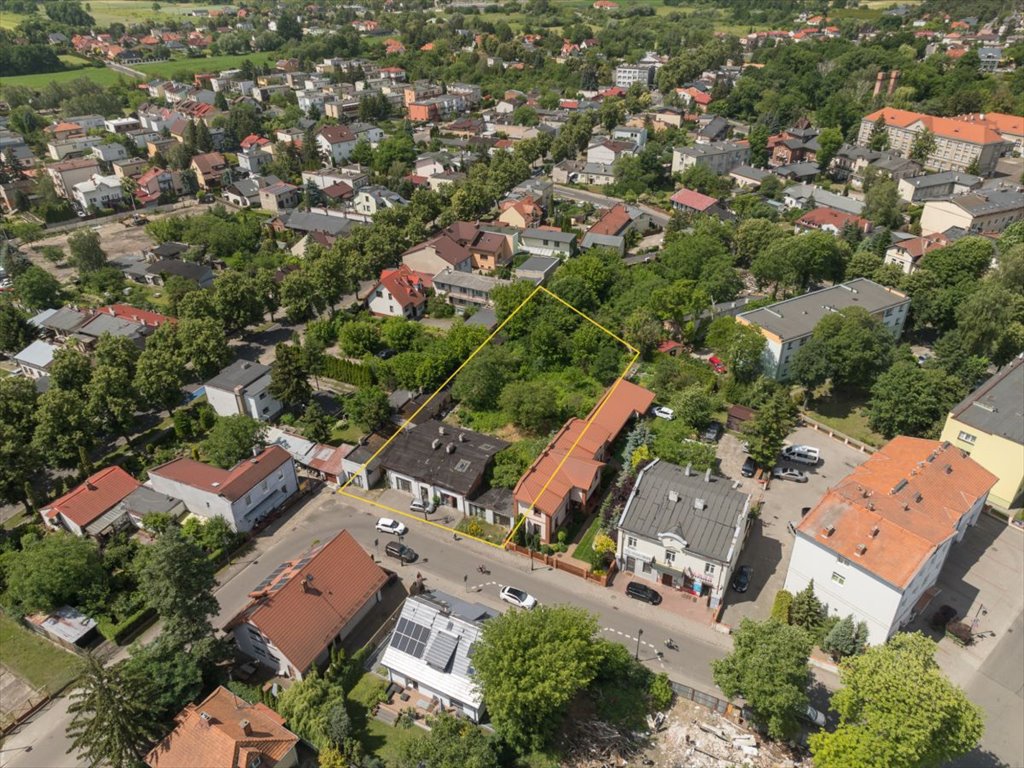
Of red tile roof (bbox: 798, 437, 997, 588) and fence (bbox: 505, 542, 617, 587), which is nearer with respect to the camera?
red tile roof (bbox: 798, 437, 997, 588)

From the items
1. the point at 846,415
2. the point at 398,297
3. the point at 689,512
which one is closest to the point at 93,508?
the point at 398,297

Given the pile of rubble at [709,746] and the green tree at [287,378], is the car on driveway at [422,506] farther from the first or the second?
the pile of rubble at [709,746]

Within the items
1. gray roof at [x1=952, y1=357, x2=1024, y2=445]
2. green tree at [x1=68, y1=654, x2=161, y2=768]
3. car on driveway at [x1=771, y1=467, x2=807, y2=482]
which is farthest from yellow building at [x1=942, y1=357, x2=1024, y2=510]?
green tree at [x1=68, y1=654, x2=161, y2=768]

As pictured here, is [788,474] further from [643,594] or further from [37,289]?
[37,289]

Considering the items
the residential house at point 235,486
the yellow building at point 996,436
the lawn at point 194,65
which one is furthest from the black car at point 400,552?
the lawn at point 194,65

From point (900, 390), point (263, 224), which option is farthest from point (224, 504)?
point (263, 224)

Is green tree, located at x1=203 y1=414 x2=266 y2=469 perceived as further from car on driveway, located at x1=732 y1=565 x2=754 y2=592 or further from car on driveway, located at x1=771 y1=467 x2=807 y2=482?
car on driveway, located at x1=771 y1=467 x2=807 y2=482
